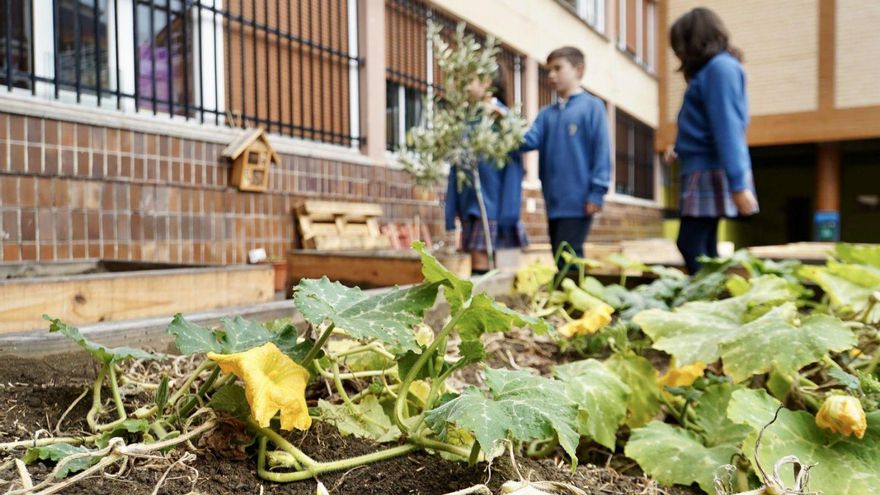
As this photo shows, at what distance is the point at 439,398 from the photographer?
1013 mm

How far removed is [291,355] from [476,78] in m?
3.41

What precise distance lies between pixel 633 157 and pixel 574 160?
456 inches

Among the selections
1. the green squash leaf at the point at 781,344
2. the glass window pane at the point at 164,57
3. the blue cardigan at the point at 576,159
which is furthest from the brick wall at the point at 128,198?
the green squash leaf at the point at 781,344

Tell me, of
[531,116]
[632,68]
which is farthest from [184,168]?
[632,68]

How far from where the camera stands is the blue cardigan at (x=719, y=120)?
10.2 ft

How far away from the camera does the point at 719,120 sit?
3.12 m

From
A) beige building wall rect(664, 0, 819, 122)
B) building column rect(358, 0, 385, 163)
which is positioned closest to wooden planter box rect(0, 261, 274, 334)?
building column rect(358, 0, 385, 163)

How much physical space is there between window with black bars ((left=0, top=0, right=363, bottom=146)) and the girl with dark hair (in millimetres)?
3412

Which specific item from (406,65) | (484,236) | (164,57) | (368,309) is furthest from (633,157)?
(368,309)

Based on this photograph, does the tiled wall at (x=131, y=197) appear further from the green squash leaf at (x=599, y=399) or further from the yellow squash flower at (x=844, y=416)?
the yellow squash flower at (x=844, y=416)

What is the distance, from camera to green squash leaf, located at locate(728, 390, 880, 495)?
931mm

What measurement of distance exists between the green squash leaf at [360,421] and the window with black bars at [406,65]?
238 inches

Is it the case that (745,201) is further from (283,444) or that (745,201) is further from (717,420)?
(283,444)

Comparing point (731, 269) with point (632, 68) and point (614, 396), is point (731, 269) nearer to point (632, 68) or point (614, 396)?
point (614, 396)
